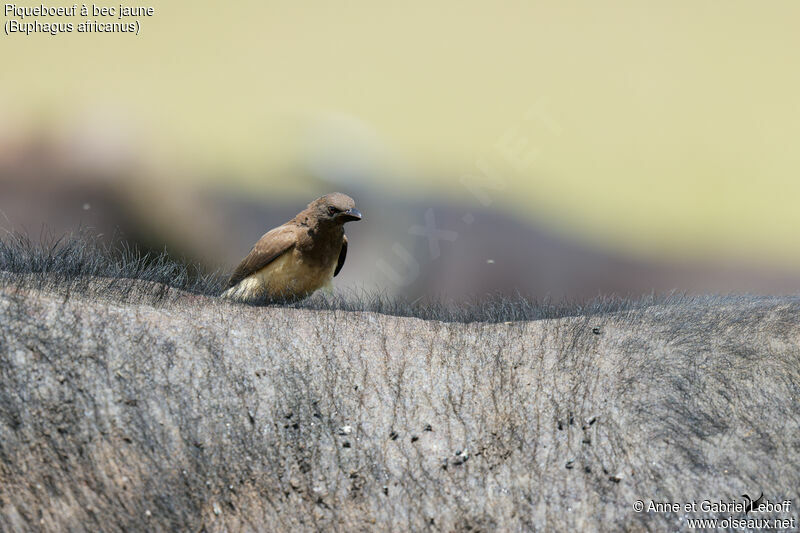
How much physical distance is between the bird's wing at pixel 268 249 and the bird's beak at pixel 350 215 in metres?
0.43

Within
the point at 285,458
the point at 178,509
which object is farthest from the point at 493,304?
the point at 178,509

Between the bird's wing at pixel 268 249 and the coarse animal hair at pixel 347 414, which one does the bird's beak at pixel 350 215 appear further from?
the coarse animal hair at pixel 347 414

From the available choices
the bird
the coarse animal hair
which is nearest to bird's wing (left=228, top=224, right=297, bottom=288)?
the bird

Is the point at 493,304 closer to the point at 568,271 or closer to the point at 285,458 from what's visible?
the point at 285,458

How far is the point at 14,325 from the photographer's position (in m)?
4.15

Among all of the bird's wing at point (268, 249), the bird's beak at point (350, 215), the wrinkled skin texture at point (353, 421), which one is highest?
the bird's beak at point (350, 215)

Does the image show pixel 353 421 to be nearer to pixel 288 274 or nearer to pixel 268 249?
pixel 288 274

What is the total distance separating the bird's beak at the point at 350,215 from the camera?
6355 millimetres

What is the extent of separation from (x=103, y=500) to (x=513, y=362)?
2414mm

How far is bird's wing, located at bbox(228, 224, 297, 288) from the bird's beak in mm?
429

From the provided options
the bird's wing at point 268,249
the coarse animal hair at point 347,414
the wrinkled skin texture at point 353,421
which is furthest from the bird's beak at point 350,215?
the wrinkled skin texture at point 353,421

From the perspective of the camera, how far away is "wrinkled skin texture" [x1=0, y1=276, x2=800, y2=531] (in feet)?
12.9

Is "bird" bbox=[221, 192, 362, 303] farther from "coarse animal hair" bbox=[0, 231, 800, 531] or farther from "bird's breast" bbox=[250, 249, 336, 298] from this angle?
"coarse animal hair" bbox=[0, 231, 800, 531]

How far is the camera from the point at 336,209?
6.42 m
